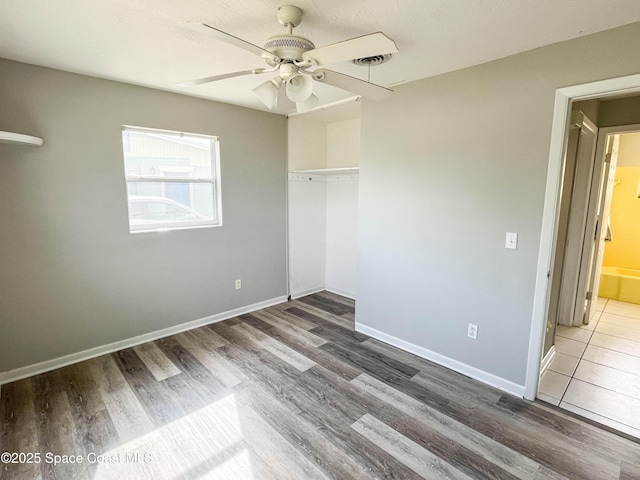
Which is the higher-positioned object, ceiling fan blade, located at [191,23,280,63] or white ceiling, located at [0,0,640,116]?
white ceiling, located at [0,0,640,116]

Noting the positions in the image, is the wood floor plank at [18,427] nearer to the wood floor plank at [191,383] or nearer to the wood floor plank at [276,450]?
the wood floor plank at [191,383]

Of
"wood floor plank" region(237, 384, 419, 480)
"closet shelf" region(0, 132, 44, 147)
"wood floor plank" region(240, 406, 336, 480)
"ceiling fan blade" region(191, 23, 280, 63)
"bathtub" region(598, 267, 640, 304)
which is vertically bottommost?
"wood floor plank" region(240, 406, 336, 480)

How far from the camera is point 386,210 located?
3014 mm

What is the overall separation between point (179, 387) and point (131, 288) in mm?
1132

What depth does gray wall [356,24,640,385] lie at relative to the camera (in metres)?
2.10

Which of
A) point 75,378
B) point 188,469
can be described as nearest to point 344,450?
point 188,469

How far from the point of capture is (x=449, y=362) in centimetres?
272

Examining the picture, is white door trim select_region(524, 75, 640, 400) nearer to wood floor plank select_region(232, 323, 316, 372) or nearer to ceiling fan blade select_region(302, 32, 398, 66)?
ceiling fan blade select_region(302, 32, 398, 66)

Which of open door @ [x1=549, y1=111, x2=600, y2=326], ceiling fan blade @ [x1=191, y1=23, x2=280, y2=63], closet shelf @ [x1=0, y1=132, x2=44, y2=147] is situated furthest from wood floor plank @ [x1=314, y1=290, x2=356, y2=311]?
closet shelf @ [x1=0, y1=132, x2=44, y2=147]

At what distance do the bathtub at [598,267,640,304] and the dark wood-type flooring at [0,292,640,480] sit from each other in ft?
10.9

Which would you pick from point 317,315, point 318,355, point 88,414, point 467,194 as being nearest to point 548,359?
point 467,194

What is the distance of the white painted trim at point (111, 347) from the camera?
2.52 metres

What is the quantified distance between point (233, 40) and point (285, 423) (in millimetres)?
2163

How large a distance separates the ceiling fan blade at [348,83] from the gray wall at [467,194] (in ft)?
3.00
